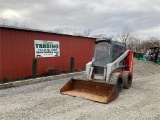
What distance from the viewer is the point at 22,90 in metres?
9.47

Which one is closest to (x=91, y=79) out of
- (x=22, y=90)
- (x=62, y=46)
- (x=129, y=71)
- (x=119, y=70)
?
(x=119, y=70)

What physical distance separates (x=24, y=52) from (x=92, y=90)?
5.89 meters

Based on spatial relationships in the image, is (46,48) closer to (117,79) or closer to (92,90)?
(92,90)

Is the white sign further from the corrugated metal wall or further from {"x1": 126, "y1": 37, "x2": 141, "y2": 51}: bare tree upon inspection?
{"x1": 126, "y1": 37, "x2": 141, "y2": 51}: bare tree

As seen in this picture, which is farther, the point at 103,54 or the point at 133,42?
the point at 133,42

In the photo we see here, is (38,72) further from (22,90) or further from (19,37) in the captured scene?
(22,90)

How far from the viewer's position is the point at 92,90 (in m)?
8.29

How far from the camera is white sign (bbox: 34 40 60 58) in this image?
13.4m

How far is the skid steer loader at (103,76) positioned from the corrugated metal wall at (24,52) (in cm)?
448

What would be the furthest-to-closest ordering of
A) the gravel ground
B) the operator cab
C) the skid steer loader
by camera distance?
the operator cab, the skid steer loader, the gravel ground

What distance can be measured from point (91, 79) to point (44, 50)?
5900 millimetres

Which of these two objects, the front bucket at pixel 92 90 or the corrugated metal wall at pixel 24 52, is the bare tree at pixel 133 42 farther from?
the front bucket at pixel 92 90

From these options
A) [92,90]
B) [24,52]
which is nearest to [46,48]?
[24,52]

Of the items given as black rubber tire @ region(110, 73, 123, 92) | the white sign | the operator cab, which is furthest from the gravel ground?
the white sign
